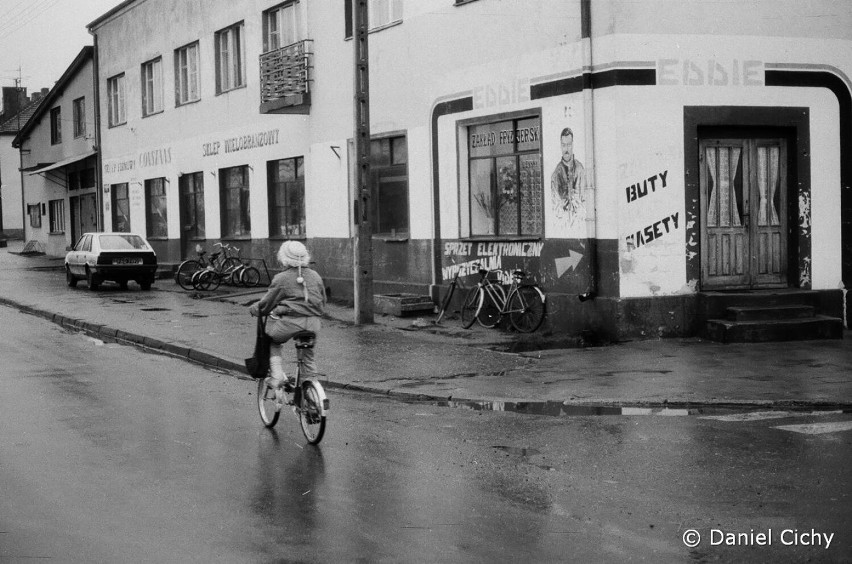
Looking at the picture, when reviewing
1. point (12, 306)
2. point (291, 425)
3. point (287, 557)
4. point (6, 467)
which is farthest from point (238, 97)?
point (287, 557)

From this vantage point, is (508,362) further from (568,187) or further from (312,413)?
(312,413)

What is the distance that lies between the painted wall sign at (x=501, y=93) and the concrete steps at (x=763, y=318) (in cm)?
412

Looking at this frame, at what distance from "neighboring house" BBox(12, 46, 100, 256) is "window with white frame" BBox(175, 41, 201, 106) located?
28.4 feet

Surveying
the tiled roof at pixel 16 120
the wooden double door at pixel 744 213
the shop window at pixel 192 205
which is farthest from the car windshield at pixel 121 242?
the tiled roof at pixel 16 120

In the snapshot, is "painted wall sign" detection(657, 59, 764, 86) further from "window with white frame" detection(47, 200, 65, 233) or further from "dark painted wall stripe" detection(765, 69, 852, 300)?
"window with white frame" detection(47, 200, 65, 233)

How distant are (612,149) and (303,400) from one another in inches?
312

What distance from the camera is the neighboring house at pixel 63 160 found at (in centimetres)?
4022

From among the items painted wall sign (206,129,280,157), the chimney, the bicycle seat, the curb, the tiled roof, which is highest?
the chimney

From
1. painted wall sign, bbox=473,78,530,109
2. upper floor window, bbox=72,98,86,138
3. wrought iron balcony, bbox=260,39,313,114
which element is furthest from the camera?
upper floor window, bbox=72,98,86,138

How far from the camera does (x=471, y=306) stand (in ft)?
57.3

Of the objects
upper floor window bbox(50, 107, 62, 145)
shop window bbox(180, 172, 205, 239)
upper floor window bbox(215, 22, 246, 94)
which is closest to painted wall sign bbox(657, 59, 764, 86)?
upper floor window bbox(215, 22, 246, 94)

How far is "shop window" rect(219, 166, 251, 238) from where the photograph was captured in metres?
27.7

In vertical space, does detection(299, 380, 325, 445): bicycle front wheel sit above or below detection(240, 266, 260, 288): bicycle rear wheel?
below

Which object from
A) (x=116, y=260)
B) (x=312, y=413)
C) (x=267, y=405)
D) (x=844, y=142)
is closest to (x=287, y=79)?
(x=116, y=260)
